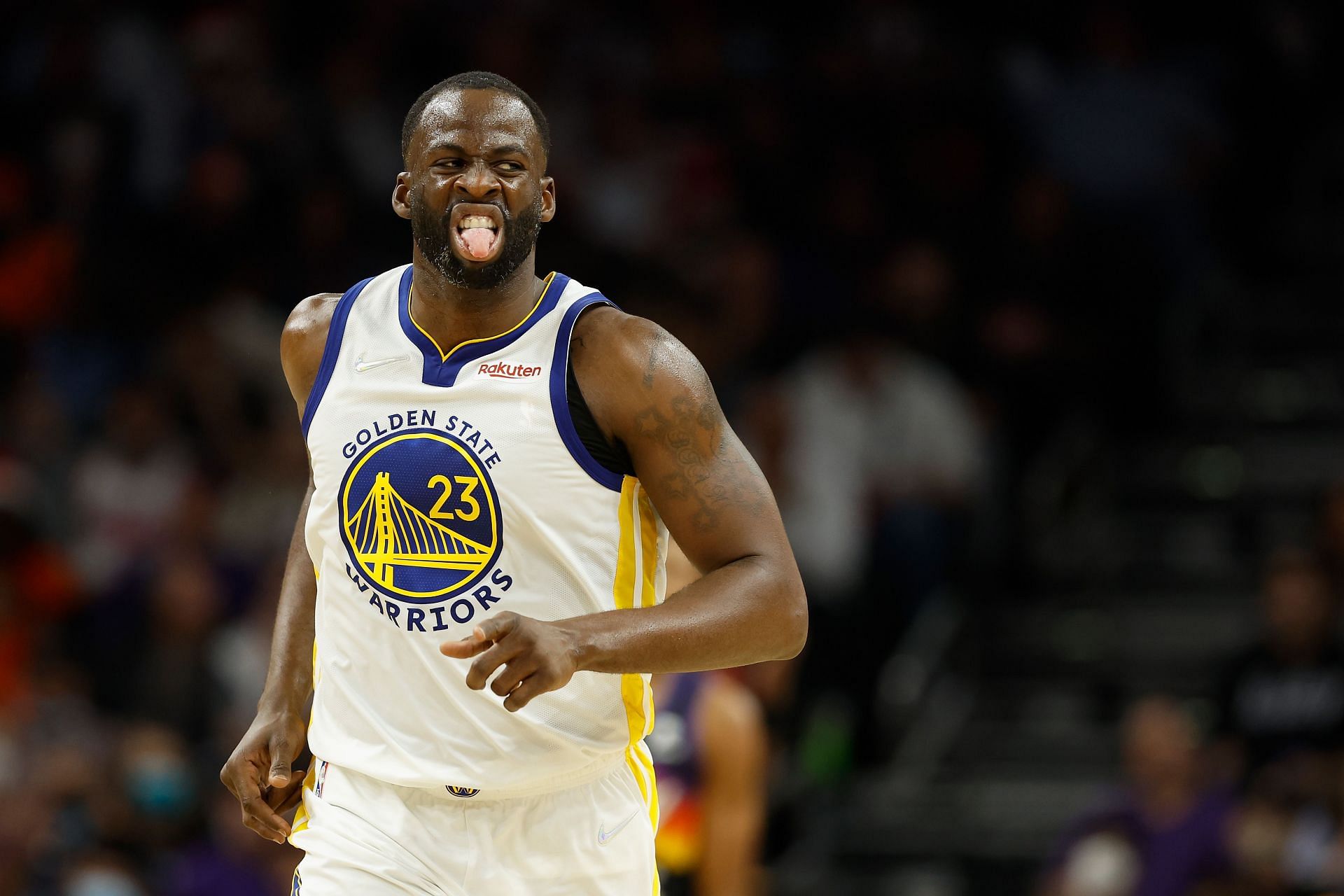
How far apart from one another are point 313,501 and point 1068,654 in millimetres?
7803

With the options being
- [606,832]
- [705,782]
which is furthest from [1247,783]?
[606,832]

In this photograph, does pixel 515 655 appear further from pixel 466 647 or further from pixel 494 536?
pixel 494 536

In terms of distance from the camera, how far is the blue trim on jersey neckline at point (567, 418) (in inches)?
167

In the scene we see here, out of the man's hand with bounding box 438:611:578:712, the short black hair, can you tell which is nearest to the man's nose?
the short black hair

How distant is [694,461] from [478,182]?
2.50 feet

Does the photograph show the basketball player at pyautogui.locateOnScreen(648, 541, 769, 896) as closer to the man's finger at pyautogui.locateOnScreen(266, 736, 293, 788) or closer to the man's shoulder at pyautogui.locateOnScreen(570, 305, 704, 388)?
the man's finger at pyautogui.locateOnScreen(266, 736, 293, 788)

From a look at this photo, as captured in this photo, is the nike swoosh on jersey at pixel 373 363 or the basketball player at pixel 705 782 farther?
the basketball player at pixel 705 782

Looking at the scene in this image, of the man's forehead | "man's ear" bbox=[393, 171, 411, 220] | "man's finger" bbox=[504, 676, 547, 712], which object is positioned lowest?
"man's finger" bbox=[504, 676, 547, 712]

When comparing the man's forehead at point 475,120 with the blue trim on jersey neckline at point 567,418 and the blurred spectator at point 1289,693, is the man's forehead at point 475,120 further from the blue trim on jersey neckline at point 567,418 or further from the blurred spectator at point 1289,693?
→ the blurred spectator at point 1289,693

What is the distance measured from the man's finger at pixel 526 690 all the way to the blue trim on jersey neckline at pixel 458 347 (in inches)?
36.3

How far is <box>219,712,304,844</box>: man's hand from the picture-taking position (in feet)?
14.7

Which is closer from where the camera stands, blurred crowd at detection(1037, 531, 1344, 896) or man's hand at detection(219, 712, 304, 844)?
man's hand at detection(219, 712, 304, 844)

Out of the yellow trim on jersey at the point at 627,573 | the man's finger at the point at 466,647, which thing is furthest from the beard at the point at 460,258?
the man's finger at the point at 466,647

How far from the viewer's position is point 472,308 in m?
4.42
